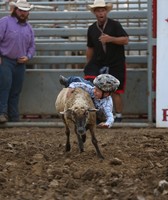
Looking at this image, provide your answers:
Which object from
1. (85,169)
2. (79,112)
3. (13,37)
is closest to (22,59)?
(13,37)

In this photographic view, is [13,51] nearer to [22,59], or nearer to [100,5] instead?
[22,59]

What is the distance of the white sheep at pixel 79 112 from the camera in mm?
7832

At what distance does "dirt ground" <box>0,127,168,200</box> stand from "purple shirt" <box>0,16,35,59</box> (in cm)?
177

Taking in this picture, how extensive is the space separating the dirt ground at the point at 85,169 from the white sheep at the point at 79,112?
29 cm

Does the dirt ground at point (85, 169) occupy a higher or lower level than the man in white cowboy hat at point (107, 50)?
lower

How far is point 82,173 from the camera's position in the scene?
727 centimetres

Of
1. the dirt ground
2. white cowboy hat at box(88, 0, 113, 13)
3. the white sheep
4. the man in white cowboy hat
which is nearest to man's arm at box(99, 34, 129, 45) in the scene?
the man in white cowboy hat

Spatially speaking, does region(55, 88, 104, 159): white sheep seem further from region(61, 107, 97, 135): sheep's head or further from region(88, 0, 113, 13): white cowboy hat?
region(88, 0, 113, 13): white cowboy hat

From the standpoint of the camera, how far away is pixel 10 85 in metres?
11.8

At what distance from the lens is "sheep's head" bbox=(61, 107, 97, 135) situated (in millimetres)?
7758

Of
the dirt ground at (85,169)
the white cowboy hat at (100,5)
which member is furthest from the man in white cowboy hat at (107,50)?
the dirt ground at (85,169)

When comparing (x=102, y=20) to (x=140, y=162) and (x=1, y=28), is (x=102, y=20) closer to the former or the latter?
(x=1, y=28)

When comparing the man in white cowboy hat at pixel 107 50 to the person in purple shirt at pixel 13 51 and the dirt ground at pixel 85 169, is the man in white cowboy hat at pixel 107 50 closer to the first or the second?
the person in purple shirt at pixel 13 51

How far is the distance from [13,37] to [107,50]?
4.66 ft
